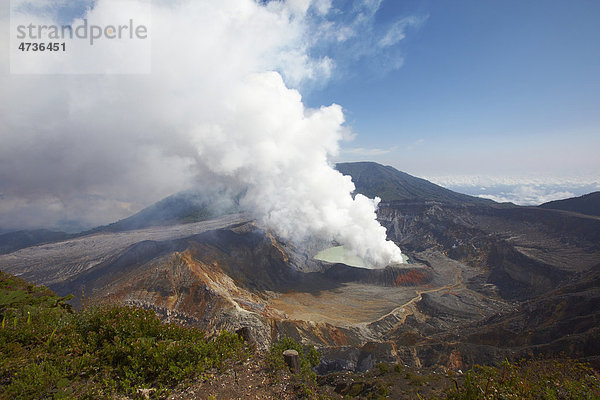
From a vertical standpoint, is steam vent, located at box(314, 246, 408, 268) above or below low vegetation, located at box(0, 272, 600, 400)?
below

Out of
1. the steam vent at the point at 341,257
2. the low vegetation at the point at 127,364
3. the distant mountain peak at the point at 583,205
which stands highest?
the low vegetation at the point at 127,364

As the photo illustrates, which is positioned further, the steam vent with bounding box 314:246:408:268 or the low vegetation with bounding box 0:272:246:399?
the steam vent with bounding box 314:246:408:268

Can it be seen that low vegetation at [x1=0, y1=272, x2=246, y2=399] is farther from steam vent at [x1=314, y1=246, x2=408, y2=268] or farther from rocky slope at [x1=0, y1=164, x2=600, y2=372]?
steam vent at [x1=314, y1=246, x2=408, y2=268]

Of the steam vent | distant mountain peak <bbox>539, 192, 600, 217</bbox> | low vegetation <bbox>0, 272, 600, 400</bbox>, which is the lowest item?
the steam vent

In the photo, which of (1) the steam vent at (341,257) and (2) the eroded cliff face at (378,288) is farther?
(1) the steam vent at (341,257)

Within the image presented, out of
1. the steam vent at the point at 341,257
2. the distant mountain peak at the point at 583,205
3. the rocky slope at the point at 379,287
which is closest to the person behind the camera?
the rocky slope at the point at 379,287

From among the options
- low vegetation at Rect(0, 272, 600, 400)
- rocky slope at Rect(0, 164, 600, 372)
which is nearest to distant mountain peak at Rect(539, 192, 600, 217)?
rocky slope at Rect(0, 164, 600, 372)

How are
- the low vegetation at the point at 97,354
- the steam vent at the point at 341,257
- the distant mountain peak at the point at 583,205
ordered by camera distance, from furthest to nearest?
the distant mountain peak at the point at 583,205 → the steam vent at the point at 341,257 → the low vegetation at the point at 97,354

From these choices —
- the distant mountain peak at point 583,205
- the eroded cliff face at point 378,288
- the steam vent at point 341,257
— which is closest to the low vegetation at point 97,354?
the eroded cliff face at point 378,288

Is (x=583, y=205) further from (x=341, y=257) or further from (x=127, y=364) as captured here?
(x=127, y=364)

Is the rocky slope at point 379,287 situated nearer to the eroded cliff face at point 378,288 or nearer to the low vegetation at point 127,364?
the eroded cliff face at point 378,288
